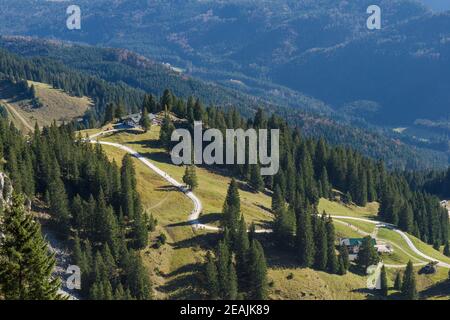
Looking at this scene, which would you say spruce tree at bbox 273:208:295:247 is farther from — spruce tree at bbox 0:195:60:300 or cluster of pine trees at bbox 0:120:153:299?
spruce tree at bbox 0:195:60:300

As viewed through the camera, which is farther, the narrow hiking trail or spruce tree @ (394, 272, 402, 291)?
the narrow hiking trail

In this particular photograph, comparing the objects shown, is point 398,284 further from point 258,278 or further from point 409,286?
point 258,278

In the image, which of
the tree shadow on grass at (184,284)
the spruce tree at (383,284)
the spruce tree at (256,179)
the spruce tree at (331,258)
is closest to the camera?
the tree shadow on grass at (184,284)

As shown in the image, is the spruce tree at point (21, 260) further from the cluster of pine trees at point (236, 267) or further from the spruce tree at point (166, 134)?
the spruce tree at point (166, 134)

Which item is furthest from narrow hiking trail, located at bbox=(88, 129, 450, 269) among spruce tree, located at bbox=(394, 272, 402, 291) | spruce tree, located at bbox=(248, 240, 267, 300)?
spruce tree, located at bbox=(248, 240, 267, 300)

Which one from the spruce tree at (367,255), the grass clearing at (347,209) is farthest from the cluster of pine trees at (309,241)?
the grass clearing at (347,209)
